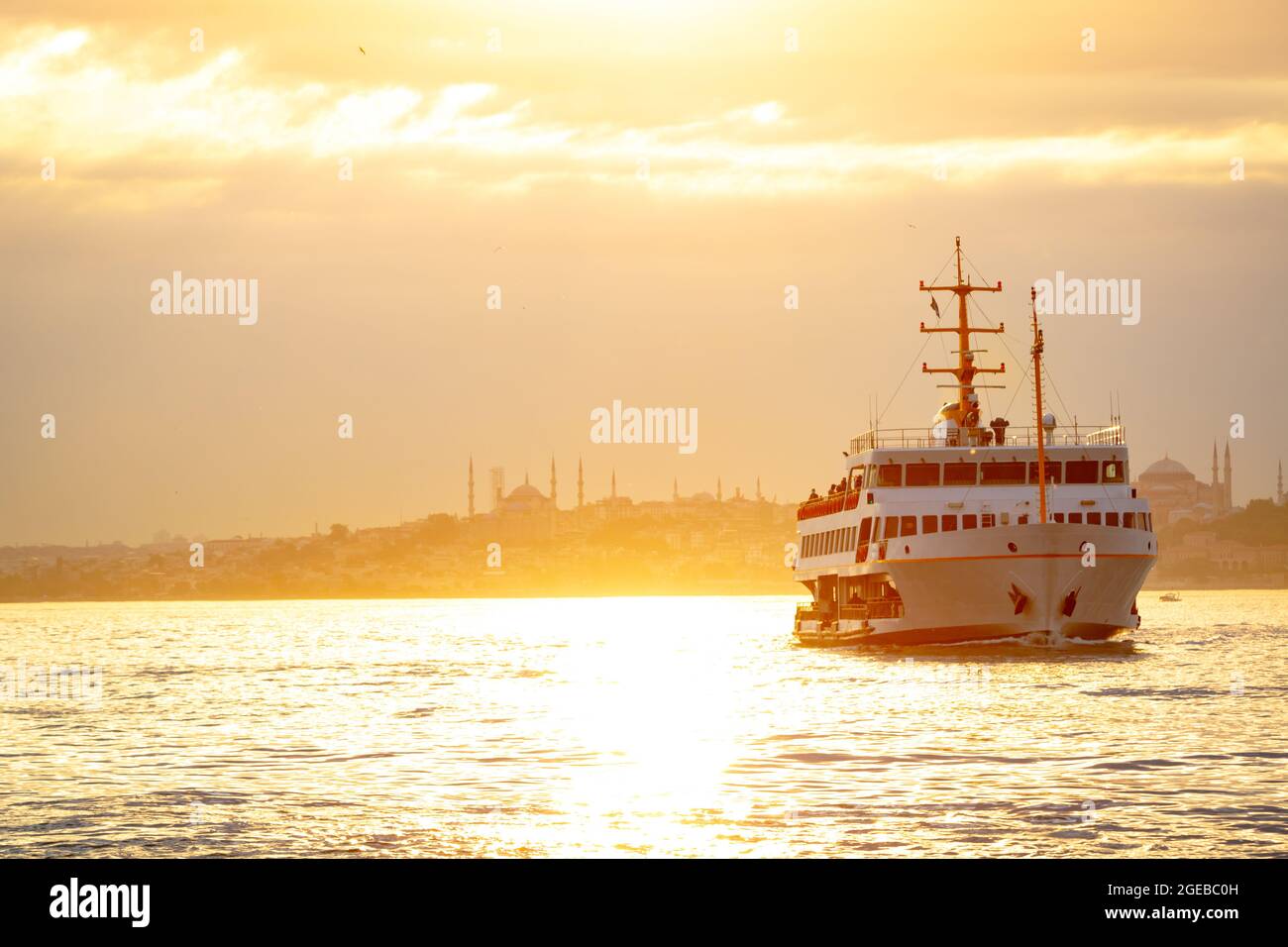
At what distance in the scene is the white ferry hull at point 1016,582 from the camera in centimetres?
5606

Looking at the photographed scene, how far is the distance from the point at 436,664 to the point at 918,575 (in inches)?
1050

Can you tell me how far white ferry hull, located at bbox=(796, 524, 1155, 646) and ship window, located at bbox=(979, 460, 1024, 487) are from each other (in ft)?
18.7

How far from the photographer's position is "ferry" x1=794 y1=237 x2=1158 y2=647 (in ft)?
186

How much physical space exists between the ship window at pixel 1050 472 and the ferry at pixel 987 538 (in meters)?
0.06

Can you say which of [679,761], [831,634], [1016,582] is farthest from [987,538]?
[679,761]

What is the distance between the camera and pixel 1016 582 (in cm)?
5644

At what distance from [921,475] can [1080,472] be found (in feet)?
22.0
